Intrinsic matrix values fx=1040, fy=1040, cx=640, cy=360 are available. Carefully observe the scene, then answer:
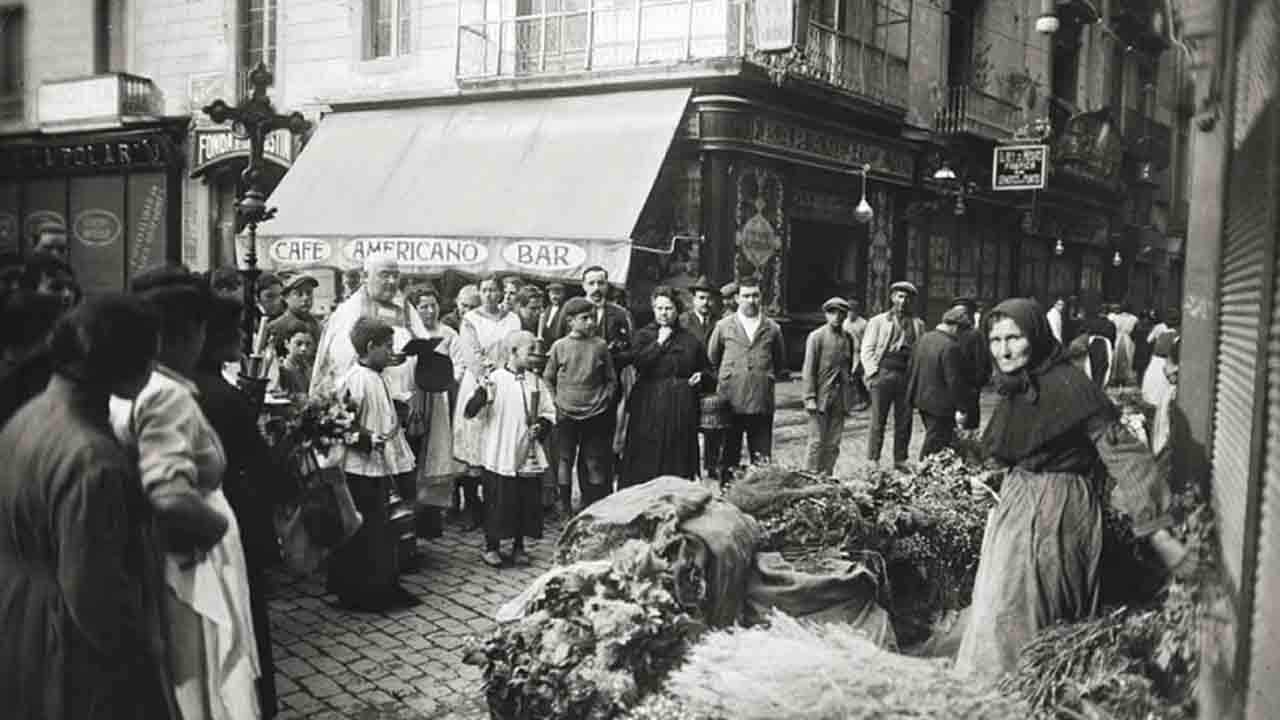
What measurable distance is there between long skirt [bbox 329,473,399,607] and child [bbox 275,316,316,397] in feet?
5.23

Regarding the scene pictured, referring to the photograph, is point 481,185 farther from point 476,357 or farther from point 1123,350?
point 1123,350

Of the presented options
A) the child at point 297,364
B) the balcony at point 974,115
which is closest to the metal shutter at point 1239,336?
the child at point 297,364

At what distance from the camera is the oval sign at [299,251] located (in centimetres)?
1645

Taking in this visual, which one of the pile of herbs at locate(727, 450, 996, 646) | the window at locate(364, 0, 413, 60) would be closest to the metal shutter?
the pile of herbs at locate(727, 450, 996, 646)

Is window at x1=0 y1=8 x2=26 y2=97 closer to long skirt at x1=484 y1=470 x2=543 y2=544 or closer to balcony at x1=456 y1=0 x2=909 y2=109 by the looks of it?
balcony at x1=456 y1=0 x2=909 y2=109

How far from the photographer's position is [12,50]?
21.4 m

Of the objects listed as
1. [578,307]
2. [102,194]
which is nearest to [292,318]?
[578,307]

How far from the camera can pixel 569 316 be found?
353 inches

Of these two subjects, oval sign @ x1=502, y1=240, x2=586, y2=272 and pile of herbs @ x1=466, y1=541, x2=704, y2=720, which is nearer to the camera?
pile of herbs @ x1=466, y1=541, x2=704, y2=720

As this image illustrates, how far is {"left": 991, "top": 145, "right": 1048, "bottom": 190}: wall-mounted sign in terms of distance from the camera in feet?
56.9

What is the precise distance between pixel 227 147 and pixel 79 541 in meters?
17.7

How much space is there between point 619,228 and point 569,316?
16.7 feet

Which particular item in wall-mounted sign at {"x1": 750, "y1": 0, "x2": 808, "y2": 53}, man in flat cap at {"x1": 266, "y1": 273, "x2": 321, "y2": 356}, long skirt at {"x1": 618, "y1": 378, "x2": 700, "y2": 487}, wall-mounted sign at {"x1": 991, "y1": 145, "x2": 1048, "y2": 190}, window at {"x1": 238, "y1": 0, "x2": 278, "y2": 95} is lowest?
long skirt at {"x1": 618, "y1": 378, "x2": 700, "y2": 487}

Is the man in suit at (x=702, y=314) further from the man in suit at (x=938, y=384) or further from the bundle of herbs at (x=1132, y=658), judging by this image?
the bundle of herbs at (x=1132, y=658)
